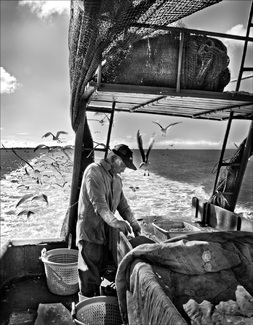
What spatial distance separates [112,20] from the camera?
2.48 m

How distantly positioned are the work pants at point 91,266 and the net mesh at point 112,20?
242 cm

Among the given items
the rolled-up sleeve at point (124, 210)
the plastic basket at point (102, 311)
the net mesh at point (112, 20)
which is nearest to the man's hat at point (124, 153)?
the rolled-up sleeve at point (124, 210)

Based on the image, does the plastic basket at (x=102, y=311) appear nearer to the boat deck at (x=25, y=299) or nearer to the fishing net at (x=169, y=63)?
the boat deck at (x=25, y=299)

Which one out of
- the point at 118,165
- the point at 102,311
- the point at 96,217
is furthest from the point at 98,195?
the point at 102,311

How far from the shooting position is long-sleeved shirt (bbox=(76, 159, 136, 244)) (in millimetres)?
4434

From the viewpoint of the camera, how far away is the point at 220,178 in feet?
24.4

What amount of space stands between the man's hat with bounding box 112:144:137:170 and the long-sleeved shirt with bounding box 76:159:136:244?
248mm

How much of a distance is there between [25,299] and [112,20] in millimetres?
4469

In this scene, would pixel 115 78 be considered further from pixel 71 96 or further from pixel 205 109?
pixel 205 109

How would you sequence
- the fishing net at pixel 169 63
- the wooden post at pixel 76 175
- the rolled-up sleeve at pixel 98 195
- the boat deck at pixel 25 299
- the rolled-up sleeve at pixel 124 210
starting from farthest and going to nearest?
the wooden post at pixel 76 175 < the rolled-up sleeve at pixel 124 210 < the boat deck at pixel 25 299 < the fishing net at pixel 169 63 < the rolled-up sleeve at pixel 98 195

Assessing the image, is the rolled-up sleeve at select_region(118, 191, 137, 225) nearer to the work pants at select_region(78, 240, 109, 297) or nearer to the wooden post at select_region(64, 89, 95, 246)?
the work pants at select_region(78, 240, 109, 297)

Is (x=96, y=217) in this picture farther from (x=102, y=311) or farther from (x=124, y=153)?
(x=102, y=311)

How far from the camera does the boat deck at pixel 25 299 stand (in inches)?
189

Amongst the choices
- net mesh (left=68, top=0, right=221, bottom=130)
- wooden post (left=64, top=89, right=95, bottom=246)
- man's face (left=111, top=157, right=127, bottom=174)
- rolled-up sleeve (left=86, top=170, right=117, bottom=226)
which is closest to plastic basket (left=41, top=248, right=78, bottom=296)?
wooden post (left=64, top=89, right=95, bottom=246)
